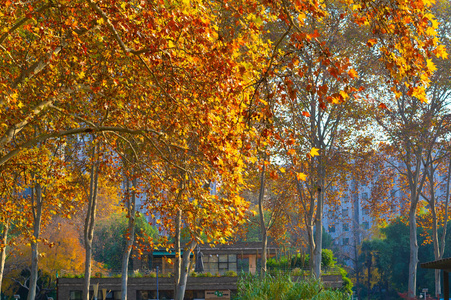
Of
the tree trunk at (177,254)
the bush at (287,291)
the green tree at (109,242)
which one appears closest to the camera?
the bush at (287,291)

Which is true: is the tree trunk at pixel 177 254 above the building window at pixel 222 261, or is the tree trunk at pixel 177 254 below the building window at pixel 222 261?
above

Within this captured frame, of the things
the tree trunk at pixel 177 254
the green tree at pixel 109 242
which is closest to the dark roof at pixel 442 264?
the tree trunk at pixel 177 254

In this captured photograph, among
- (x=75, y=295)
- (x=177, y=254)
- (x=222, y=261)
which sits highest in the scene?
(x=177, y=254)

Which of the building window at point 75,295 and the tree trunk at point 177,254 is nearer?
the tree trunk at point 177,254

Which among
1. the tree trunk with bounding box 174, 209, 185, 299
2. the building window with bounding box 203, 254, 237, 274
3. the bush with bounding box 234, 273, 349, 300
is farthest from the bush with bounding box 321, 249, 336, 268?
the bush with bounding box 234, 273, 349, 300

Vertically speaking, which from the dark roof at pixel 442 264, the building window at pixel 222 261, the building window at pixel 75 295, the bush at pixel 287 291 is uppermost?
the dark roof at pixel 442 264

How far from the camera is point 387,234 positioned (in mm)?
53094

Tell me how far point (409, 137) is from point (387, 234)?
3039cm

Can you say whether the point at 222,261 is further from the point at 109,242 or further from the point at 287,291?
the point at 287,291

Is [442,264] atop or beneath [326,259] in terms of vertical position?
atop

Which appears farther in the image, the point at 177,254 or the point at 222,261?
the point at 222,261

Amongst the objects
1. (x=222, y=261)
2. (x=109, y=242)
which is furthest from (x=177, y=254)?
(x=109, y=242)

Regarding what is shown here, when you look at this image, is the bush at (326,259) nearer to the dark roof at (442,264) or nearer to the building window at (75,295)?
the building window at (75,295)

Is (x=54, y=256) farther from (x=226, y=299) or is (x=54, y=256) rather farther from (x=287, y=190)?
(x=287, y=190)
